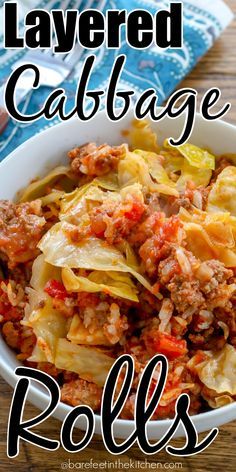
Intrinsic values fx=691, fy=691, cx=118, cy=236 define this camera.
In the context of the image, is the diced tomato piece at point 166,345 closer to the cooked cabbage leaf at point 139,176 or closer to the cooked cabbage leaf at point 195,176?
the cooked cabbage leaf at point 139,176

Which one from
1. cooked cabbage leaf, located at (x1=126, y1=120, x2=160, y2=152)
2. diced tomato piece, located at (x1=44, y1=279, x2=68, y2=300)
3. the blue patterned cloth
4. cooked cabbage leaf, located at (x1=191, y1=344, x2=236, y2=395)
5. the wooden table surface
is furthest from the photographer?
the blue patterned cloth

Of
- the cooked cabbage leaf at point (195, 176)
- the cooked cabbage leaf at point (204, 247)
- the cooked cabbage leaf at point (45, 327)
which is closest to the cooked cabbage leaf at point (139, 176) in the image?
the cooked cabbage leaf at point (195, 176)

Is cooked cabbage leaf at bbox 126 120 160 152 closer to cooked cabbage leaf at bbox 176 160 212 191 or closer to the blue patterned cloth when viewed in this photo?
cooked cabbage leaf at bbox 176 160 212 191

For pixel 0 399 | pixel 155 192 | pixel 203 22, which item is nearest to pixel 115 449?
pixel 0 399

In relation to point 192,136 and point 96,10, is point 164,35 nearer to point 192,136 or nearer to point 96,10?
point 96,10

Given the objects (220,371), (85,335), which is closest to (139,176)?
(85,335)

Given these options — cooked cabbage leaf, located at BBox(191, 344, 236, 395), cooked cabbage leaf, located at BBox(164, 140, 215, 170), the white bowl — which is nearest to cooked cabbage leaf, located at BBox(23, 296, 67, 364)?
cooked cabbage leaf, located at BBox(191, 344, 236, 395)
